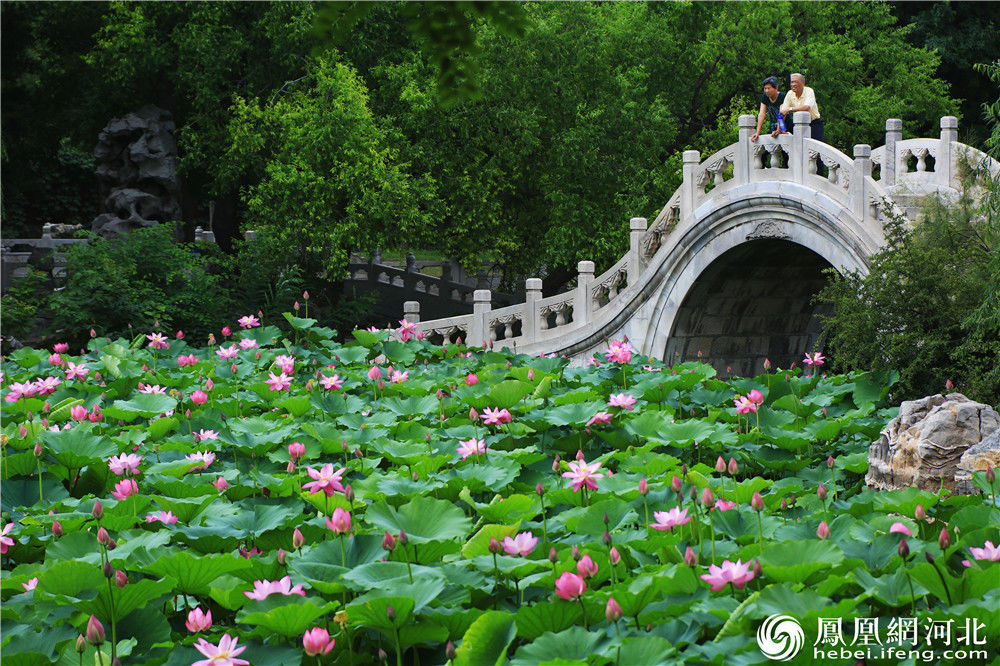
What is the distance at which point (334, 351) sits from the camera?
27.5 ft

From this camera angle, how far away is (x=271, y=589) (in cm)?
295

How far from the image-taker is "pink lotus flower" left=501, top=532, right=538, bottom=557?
3.19m

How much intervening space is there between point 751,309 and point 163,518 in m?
16.2

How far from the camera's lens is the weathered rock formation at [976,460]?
4.51 metres

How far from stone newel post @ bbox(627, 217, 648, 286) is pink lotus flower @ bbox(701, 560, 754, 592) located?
49.4 ft

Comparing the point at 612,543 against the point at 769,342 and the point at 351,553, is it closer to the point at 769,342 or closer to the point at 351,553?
the point at 351,553

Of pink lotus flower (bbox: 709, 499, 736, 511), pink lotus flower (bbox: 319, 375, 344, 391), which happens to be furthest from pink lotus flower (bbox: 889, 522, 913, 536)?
pink lotus flower (bbox: 319, 375, 344, 391)

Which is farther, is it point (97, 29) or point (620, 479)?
point (97, 29)

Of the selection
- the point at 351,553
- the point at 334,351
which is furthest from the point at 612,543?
the point at 334,351

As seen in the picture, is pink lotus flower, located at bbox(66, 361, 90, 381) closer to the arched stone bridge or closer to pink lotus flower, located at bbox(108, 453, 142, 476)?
pink lotus flower, located at bbox(108, 453, 142, 476)

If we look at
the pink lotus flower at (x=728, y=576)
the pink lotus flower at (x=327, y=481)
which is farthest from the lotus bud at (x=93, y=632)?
the pink lotus flower at (x=728, y=576)

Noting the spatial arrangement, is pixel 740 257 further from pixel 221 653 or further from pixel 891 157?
pixel 221 653

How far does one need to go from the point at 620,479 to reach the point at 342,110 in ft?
56.6

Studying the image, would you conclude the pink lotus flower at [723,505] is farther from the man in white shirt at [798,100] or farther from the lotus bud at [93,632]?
the man in white shirt at [798,100]
